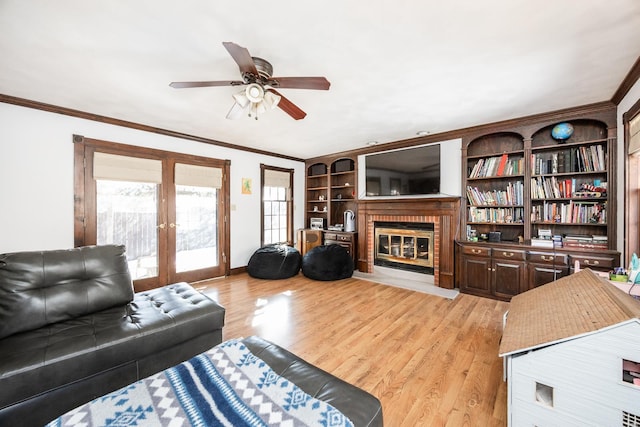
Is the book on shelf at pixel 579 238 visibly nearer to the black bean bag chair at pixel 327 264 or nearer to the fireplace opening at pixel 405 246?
the fireplace opening at pixel 405 246

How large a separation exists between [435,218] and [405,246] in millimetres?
792

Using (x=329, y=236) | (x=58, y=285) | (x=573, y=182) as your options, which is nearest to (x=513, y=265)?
(x=573, y=182)

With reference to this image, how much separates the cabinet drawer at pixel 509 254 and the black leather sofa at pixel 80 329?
350cm

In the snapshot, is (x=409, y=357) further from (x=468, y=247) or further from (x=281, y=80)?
(x=281, y=80)

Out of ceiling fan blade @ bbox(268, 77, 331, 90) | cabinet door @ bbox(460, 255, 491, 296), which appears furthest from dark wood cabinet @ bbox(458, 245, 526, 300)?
ceiling fan blade @ bbox(268, 77, 331, 90)

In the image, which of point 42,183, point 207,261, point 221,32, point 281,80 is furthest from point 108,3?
point 207,261

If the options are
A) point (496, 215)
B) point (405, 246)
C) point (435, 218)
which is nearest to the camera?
point (496, 215)

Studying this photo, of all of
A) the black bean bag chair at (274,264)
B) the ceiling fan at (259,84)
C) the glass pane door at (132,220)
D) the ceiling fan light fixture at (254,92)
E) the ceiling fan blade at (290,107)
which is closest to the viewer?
the ceiling fan at (259,84)

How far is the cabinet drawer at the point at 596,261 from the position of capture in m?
2.85

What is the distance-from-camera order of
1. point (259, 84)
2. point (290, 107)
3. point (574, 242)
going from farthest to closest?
point (574, 242)
point (290, 107)
point (259, 84)

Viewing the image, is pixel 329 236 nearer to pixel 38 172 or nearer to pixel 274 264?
pixel 274 264

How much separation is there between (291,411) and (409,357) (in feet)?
5.11

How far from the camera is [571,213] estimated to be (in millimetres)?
3273

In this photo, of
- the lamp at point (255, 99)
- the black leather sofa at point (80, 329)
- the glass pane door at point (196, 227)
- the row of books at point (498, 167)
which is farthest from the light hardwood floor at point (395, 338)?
the lamp at point (255, 99)
